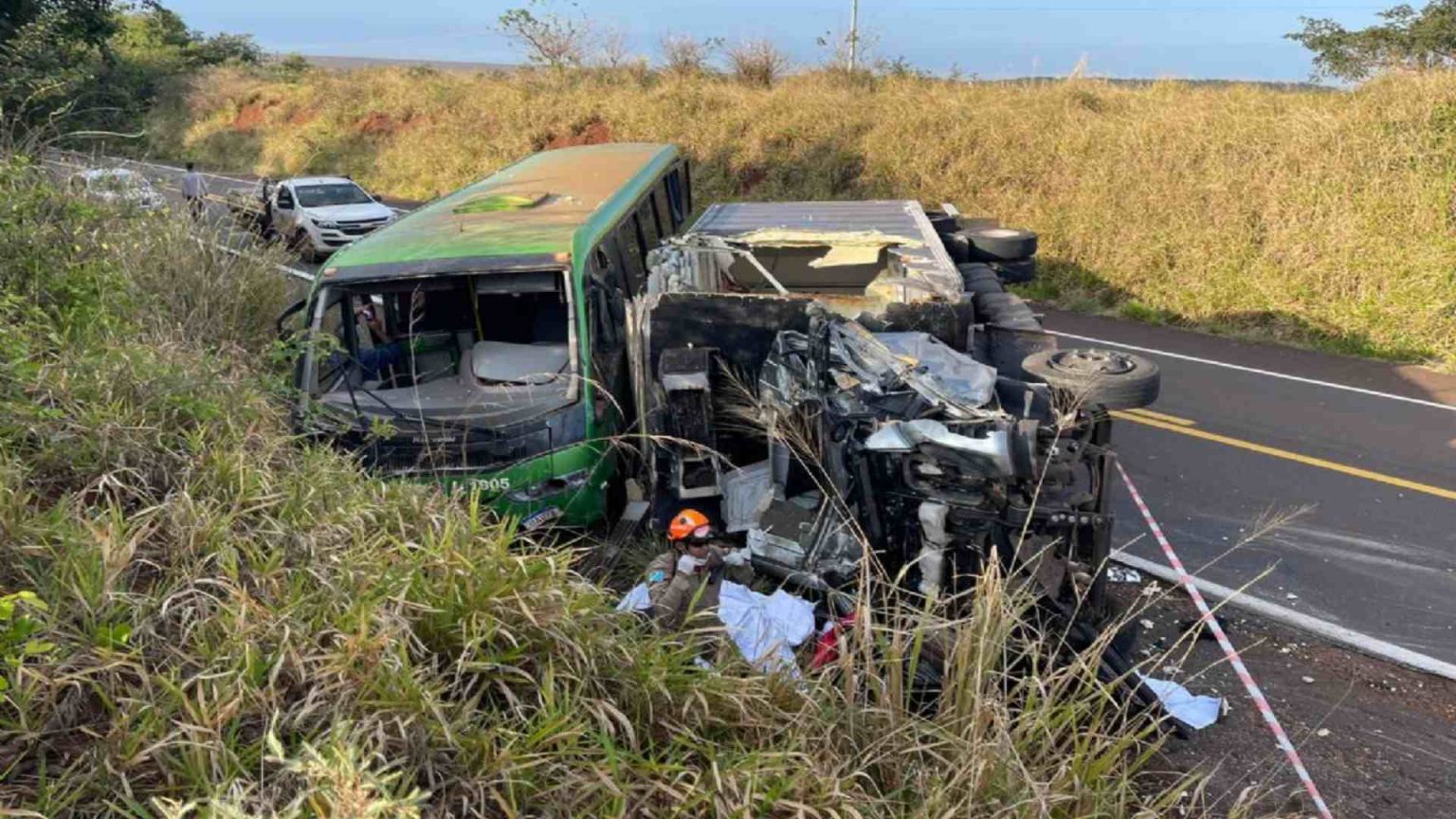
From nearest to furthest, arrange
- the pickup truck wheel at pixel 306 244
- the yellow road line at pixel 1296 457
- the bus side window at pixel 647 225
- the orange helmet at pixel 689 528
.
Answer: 1. the orange helmet at pixel 689 528
2. the yellow road line at pixel 1296 457
3. the bus side window at pixel 647 225
4. the pickup truck wheel at pixel 306 244

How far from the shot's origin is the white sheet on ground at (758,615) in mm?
4219

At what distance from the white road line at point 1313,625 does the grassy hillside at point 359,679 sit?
191cm

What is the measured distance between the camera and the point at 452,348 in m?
6.88

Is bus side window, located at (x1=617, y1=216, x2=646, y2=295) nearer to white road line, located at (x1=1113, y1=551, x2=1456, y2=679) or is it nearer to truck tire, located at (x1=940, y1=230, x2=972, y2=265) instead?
truck tire, located at (x1=940, y1=230, x2=972, y2=265)

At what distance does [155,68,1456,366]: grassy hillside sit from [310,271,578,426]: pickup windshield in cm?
960

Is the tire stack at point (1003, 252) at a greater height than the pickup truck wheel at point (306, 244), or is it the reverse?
the tire stack at point (1003, 252)

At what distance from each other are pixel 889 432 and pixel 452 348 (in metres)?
3.59

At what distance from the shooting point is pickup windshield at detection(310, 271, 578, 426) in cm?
591

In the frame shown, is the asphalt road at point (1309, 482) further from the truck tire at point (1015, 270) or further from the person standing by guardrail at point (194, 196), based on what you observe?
the truck tire at point (1015, 270)

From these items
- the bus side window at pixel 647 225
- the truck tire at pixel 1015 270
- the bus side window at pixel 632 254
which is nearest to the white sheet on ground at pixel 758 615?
the bus side window at pixel 632 254

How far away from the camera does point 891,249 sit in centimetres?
792

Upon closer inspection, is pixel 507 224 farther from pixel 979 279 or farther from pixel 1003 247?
pixel 1003 247

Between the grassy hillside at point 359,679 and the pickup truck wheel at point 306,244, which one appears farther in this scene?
the pickup truck wheel at point 306,244

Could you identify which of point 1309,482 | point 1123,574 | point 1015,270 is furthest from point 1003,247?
point 1123,574
